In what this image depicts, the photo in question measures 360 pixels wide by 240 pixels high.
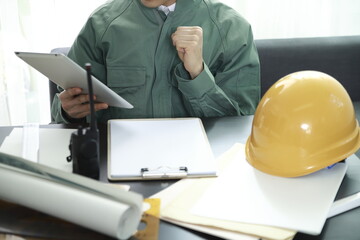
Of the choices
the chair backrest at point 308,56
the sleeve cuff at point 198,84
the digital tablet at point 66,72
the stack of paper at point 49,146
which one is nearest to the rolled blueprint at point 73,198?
the stack of paper at point 49,146

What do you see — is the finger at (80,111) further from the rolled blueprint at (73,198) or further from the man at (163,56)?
the rolled blueprint at (73,198)

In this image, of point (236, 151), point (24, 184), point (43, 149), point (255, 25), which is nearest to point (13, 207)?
point (24, 184)

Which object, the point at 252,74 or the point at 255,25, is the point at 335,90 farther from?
the point at 255,25

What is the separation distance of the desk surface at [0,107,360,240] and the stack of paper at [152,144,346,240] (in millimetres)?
19

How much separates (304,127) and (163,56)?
1.78 ft

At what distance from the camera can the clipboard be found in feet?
2.87

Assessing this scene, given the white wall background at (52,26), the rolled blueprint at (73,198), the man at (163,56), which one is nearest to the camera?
the rolled blueprint at (73,198)

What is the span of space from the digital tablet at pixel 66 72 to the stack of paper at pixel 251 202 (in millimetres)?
288

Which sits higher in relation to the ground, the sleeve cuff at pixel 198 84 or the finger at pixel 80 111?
the sleeve cuff at pixel 198 84

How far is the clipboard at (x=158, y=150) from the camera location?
0.87 metres

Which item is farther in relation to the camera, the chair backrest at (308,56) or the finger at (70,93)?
the chair backrest at (308,56)

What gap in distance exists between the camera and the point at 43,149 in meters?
0.96

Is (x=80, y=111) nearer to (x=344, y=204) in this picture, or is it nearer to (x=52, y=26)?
(x=344, y=204)

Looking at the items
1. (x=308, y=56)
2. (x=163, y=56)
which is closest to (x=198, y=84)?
(x=163, y=56)
